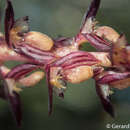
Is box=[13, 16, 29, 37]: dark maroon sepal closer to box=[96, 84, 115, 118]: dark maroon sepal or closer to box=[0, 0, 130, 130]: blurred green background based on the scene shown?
box=[96, 84, 115, 118]: dark maroon sepal

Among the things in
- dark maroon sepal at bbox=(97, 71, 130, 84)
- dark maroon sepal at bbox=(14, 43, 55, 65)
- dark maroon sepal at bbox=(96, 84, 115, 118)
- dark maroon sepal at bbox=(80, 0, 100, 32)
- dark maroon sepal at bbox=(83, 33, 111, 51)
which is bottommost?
dark maroon sepal at bbox=(96, 84, 115, 118)

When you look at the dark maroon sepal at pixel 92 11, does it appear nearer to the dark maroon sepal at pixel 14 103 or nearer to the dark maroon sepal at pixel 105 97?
the dark maroon sepal at pixel 105 97

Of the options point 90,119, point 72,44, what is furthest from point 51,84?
point 90,119

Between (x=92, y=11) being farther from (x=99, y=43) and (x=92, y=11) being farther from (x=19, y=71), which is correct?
(x=19, y=71)

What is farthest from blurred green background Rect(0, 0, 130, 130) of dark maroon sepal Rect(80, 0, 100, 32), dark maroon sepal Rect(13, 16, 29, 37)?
dark maroon sepal Rect(80, 0, 100, 32)


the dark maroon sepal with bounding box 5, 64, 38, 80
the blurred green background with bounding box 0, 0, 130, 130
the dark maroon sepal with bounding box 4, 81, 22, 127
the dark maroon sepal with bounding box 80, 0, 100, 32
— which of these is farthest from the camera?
the blurred green background with bounding box 0, 0, 130, 130

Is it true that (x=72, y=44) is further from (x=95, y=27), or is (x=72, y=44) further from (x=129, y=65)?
(x=129, y=65)

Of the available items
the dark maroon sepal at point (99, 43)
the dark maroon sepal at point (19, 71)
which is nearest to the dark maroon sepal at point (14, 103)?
the dark maroon sepal at point (19, 71)

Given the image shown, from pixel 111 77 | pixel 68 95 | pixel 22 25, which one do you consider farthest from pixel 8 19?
pixel 68 95

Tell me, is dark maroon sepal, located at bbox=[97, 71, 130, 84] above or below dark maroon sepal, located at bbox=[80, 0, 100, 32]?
below
